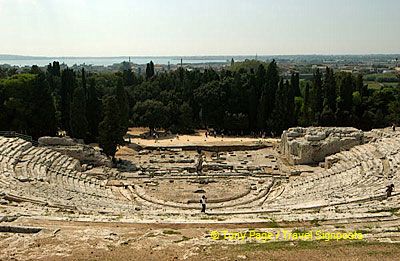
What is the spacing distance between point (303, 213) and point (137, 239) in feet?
26.2

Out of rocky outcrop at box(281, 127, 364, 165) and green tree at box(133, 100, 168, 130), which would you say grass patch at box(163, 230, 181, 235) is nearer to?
rocky outcrop at box(281, 127, 364, 165)

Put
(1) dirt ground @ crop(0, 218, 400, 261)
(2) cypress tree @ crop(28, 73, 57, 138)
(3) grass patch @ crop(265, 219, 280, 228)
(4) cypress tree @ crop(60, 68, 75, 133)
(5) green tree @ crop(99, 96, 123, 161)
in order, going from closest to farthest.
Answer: (1) dirt ground @ crop(0, 218, 400, 261) < (3) grass patch @ crop(265, 219, 280, 228) < (5) green tree @ crop(99, 96, 123, 161) < (2) cypress tree @ crop(28, 73, 57, 138) < (4) cypress tree @ crop(60, 68, 75, 133)

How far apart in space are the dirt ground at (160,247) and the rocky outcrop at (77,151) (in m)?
19.4

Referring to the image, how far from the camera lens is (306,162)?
35.2m

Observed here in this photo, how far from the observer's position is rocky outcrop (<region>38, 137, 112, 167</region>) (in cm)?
3362

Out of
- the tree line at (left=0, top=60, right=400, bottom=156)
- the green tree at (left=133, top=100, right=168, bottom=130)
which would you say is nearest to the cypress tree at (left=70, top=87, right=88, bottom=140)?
the tree line at (left=0, top=60, right=400, bottom=156)

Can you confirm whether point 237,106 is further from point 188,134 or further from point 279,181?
point 279,181

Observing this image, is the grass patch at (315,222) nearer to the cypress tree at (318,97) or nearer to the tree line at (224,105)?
the tree line at (224,105)

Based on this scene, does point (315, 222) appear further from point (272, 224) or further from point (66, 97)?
point (66, 97)

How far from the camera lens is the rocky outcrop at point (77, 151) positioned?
33622 mm

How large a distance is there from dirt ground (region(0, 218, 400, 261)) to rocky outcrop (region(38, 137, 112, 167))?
63.5ft

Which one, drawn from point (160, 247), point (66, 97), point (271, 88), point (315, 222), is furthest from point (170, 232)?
point (271, 88)

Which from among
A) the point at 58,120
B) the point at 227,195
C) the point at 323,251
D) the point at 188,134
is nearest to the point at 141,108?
the point at 188,134

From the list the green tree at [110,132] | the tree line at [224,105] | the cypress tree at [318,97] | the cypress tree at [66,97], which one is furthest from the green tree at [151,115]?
the cypress tree at [318,97]
